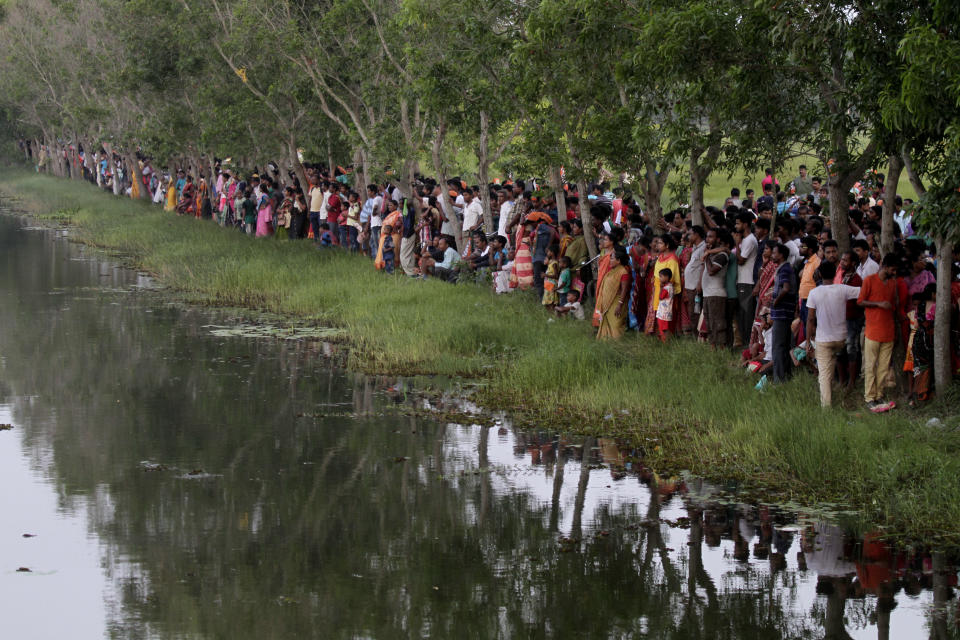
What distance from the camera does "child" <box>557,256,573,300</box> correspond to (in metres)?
17.5

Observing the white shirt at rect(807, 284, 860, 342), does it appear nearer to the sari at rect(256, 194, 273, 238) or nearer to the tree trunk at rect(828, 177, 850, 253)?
the tree trunk at rect(828, 177, 850, 253)

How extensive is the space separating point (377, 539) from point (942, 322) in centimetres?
557

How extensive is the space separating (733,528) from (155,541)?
157 inches

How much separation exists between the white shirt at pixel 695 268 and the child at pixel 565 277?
2893 mm

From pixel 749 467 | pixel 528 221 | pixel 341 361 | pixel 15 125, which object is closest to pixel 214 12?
pixel 528 221

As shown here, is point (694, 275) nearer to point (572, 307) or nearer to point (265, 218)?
point (572, 307)

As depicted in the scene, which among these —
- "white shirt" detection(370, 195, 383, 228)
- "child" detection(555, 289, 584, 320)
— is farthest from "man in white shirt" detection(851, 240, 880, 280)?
"white shirt" detection(370, 195, 383, 228)

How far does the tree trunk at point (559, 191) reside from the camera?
1860 cm

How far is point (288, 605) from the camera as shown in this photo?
7.59m

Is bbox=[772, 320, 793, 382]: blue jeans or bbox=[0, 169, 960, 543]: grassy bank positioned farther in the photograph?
bbox=[772, 320, 793, 382]: blue jeans

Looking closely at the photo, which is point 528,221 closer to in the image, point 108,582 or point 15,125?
point 108,582

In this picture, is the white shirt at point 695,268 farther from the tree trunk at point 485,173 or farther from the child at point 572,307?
the tree trunk at point 485,173

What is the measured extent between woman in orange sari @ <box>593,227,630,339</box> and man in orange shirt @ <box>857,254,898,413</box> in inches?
166

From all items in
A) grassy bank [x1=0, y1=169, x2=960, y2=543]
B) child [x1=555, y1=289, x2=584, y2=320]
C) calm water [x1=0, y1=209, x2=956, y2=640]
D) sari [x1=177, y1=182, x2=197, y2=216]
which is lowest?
calm water [x1=0, y1=209, x2=956, y2=640]
